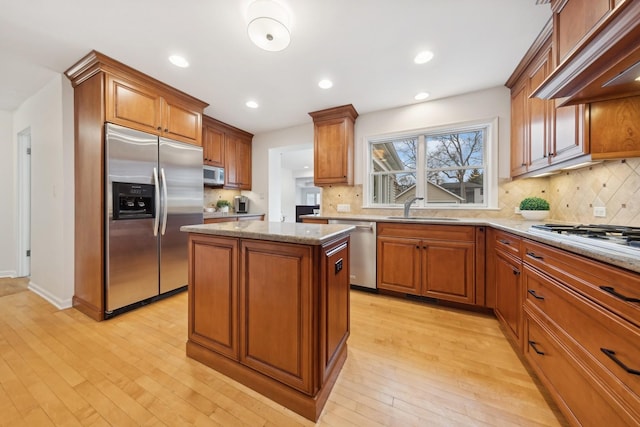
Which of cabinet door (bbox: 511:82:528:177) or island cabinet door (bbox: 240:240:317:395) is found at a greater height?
cabinet door (bbox: 511:82:528:177)

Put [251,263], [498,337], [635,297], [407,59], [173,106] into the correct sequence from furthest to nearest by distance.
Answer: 1. [173,106]
2. [407,59]
3. [498,337]
4. [251,263]
5. [635,297]

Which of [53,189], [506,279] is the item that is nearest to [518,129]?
[506,279]

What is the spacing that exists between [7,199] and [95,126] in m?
2.71

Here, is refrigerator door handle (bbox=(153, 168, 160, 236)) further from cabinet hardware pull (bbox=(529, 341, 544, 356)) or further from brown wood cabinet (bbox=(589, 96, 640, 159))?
brown wood cabinet (bbox=(589, 96, 640, 159))

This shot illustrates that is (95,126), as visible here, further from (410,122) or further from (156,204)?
(410,122)

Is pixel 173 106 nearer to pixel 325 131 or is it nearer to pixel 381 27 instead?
pixel 325 131

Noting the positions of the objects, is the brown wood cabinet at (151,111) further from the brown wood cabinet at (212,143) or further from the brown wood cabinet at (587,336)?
the brown wood cabinet at (587,336)

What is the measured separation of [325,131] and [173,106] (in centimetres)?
197

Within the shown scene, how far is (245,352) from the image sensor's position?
54.7 inches

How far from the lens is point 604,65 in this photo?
1.12m

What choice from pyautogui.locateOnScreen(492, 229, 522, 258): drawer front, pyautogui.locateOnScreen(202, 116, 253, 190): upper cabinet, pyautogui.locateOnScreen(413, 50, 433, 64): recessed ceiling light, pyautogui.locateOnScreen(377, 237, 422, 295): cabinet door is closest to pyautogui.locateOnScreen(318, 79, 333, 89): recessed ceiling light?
pyautogui.locateOnScreen(413, 50, 433, 64): recessed ceiling light

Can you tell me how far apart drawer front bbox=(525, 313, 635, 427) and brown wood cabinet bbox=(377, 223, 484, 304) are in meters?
0.91

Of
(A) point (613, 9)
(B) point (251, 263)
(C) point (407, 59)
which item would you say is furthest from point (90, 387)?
(C) point (407, 59)

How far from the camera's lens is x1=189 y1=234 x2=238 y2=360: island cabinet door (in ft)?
4.68
